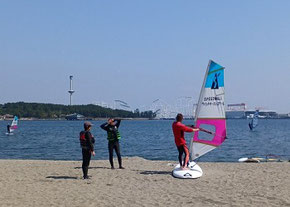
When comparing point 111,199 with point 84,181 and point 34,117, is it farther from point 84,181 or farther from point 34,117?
point 34,117

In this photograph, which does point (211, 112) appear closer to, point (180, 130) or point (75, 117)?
point (180, 130)

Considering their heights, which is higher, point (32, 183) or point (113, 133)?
point (113, 133)

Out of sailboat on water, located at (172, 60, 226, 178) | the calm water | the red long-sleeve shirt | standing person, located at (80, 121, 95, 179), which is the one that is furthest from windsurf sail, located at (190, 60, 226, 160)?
the calm water

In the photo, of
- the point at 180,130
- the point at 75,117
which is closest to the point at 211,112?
the point at 180,130

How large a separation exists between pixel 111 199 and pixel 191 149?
3.76 meters

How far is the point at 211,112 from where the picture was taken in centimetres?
1083

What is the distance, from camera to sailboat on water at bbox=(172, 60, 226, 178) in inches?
421

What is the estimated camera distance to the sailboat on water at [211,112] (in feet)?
35.1

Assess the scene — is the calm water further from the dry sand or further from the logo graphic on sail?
the logo graphic on sail

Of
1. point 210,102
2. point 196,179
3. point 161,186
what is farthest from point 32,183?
point 210,102

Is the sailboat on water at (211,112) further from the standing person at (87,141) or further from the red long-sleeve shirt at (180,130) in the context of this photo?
the standing person at (87,141)

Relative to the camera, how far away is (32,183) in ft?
31.0

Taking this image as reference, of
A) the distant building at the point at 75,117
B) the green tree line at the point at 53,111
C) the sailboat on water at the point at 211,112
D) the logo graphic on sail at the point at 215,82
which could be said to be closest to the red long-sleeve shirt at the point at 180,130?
the sailboat on water at the point at 211,112

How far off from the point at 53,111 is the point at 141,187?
14256 centimetres
